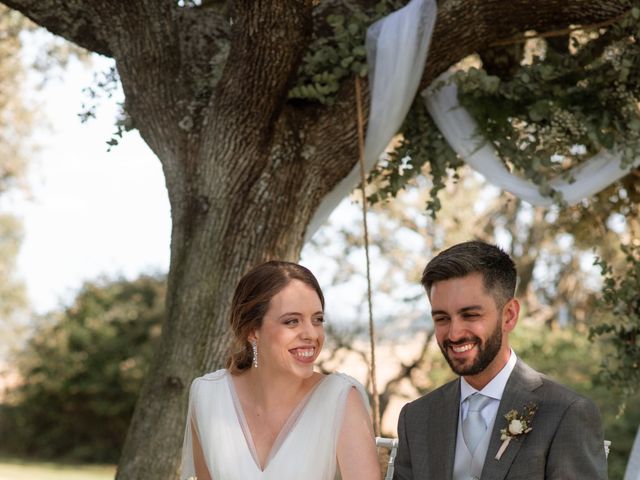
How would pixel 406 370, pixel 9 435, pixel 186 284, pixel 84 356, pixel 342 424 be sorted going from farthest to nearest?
pixel 9 435, pixel 84 356, pixel 406 370, pixel 186 284, pixel 342 424

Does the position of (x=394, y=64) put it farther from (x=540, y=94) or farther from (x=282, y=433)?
(x=282, y=433)

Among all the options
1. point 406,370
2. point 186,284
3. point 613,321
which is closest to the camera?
point 186,284

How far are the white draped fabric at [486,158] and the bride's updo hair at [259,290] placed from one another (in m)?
2.48

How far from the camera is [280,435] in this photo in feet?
13.0

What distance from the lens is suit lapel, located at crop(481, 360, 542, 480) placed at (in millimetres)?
3113

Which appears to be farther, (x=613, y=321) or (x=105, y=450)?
(x=105, y=450)

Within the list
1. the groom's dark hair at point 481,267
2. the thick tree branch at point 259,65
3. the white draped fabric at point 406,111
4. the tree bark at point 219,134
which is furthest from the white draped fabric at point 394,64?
the groom's dark hair at point 481,267

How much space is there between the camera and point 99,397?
664 inches

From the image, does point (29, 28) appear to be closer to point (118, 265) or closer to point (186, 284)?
point (186, 284)

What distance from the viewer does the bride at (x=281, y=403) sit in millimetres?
3766

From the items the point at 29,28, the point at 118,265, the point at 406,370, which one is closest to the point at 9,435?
the point at 118,265

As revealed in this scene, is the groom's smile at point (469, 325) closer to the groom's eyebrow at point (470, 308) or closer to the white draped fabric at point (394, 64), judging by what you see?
the groom's eyebrow at point (470, 308)

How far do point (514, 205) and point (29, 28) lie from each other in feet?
25.9

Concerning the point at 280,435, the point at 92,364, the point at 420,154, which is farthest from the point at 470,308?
the point at 92,364
